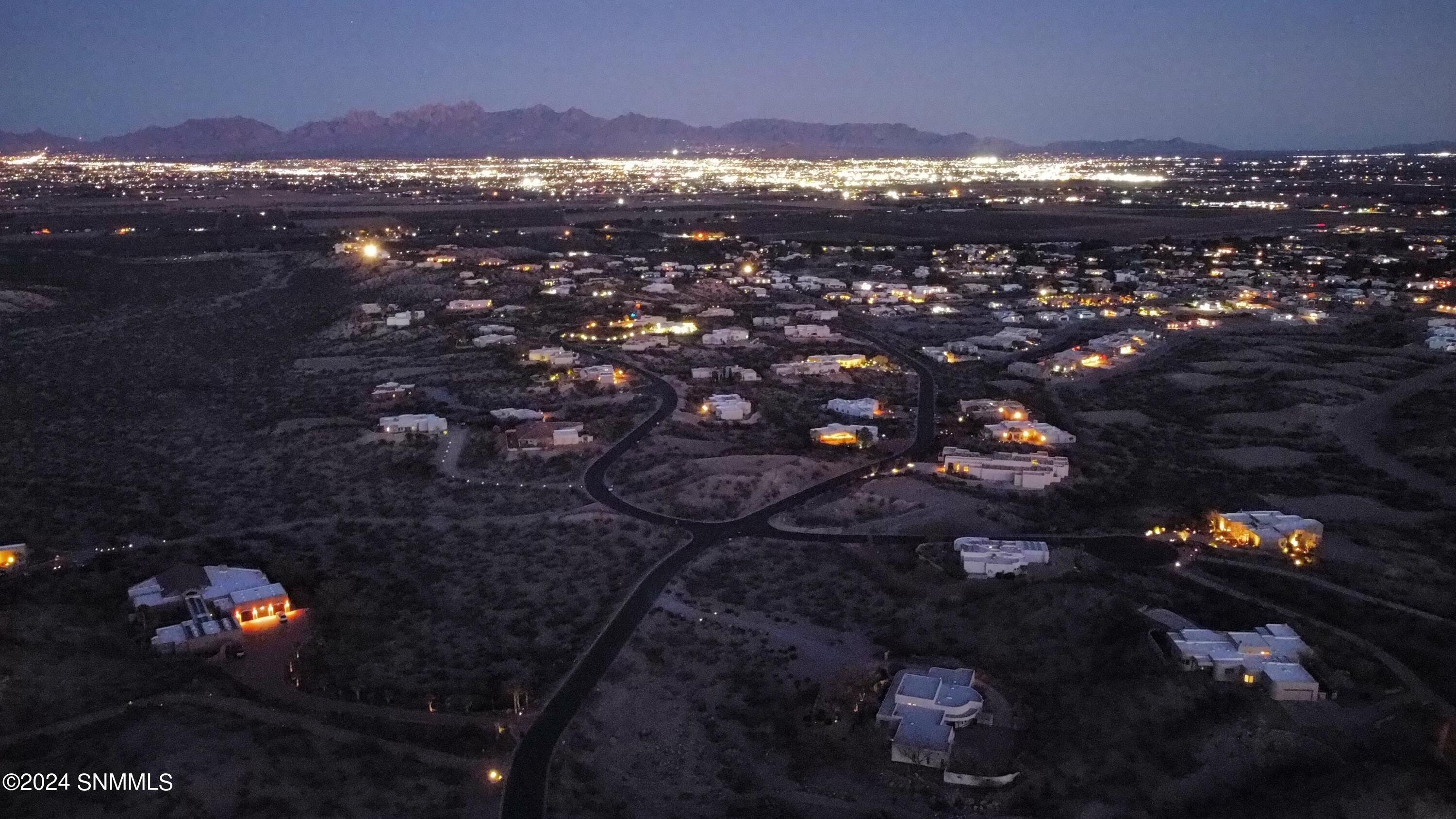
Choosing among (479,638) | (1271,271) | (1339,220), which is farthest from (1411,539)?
(1339,220)

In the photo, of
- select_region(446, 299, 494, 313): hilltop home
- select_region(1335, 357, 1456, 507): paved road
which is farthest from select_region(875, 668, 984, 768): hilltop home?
select_region(446, 299, 494, 313): hilltop home

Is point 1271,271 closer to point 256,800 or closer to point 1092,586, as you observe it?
point 1092,586

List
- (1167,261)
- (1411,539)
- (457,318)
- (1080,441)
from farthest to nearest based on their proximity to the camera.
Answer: (1167,261) → (457,318) → (1080,441) → (1411,539)

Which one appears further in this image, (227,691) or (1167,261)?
(1167,261)

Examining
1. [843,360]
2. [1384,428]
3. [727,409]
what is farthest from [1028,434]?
[843,360]

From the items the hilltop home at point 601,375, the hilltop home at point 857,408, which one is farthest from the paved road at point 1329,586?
the hilltop home at point 601,375

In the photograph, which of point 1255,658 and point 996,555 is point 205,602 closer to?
point 996,555
